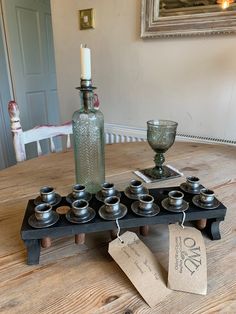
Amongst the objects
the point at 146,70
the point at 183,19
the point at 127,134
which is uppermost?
the point at 183,19

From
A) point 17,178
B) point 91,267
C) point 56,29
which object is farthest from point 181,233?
point 56,29

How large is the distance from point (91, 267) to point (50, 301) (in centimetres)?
10

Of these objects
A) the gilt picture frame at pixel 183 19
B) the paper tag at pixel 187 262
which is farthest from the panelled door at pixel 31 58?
the paper tag at pixel 187 262

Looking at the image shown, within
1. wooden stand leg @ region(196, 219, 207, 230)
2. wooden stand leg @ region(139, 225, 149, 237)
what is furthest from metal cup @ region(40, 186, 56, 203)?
wooden stand leg @ region(196, 219, 207, 230)

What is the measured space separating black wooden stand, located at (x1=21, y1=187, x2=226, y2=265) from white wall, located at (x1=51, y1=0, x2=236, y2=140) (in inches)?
43.0

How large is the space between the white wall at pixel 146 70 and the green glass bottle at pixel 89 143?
3.32 ft

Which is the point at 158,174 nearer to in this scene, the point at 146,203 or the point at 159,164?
the point at 159,164

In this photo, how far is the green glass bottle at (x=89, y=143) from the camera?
70 centimetres

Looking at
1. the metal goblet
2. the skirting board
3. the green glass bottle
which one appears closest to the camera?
the green glass bottle

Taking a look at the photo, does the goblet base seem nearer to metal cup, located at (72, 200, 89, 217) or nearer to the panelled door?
metal cup, located at (72, 200, 89, 217)

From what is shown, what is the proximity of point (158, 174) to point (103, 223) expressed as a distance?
426mm

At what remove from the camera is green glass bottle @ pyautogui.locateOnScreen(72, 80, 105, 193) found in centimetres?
70

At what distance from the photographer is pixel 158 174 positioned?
0.88 m

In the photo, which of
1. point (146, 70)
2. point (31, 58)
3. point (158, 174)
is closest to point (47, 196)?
point (158, 174)
